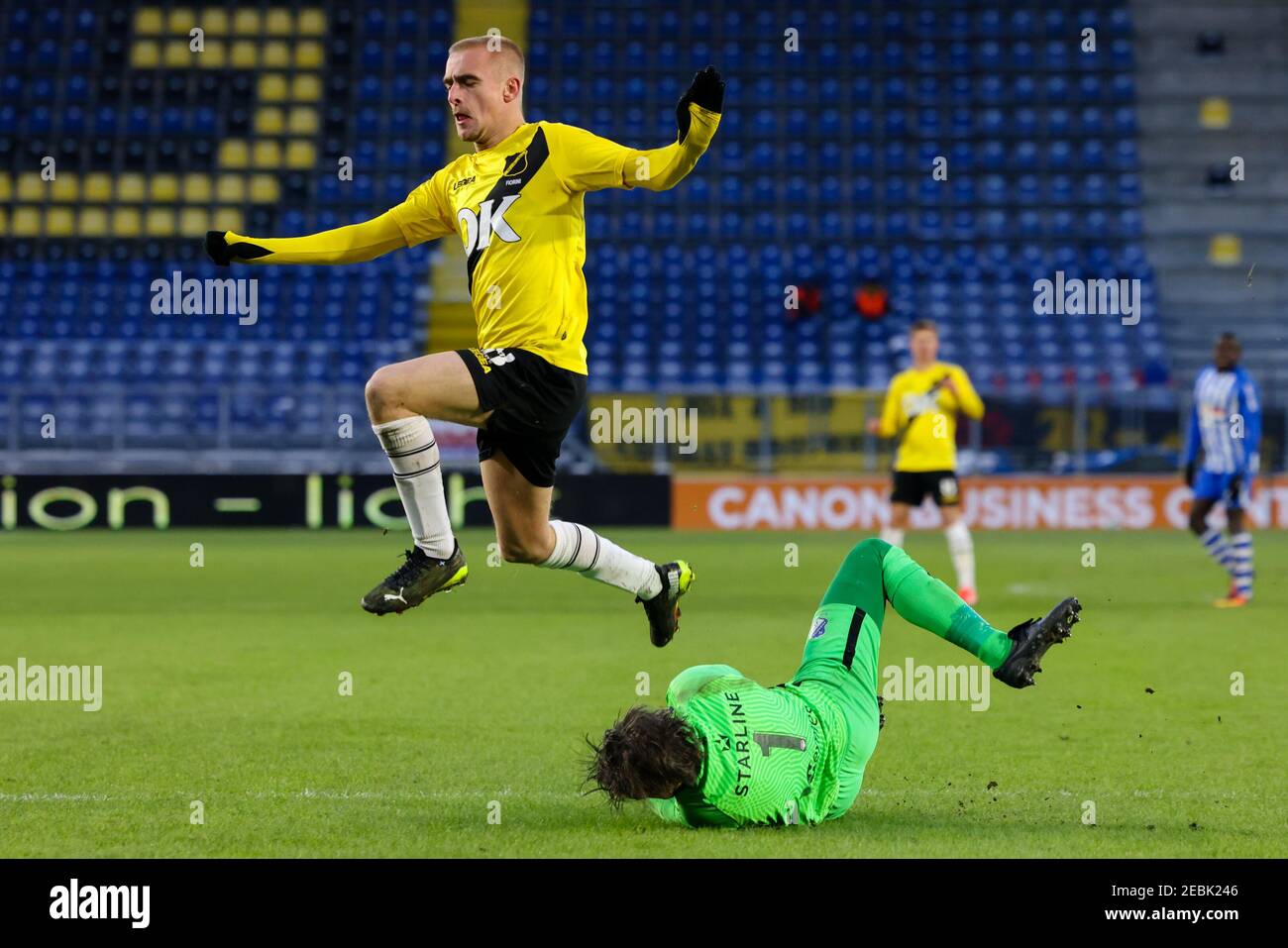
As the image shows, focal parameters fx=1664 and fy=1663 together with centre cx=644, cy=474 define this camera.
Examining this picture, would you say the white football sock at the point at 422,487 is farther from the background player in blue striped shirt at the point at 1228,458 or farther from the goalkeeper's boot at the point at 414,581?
the background player in blue striped shirt at the point at 1228,458

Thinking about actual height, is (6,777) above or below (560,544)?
below

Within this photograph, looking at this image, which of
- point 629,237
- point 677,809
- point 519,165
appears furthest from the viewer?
point 629,237

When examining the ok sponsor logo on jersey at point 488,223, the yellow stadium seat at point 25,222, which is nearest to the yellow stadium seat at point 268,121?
the yellow stadium seat at point 25,222

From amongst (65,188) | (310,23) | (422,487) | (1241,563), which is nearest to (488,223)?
(422,487)

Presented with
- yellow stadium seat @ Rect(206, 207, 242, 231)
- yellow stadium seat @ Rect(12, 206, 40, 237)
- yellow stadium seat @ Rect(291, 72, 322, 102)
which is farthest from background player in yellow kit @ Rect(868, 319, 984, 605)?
yellow stadium seat @ Rect(12, 206, 40, 237)

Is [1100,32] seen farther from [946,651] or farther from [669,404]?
[946,651]

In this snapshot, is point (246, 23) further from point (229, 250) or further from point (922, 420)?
point (229, 250)

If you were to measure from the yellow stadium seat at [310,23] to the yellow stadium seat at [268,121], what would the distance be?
1.71 meters

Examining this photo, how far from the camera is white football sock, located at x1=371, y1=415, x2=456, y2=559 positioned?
19.0 feet

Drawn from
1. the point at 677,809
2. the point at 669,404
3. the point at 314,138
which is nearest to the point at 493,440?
the point at 677,809

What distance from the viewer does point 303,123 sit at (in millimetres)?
27297

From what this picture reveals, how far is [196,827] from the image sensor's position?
5.14 meters

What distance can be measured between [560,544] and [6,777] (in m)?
2.19
